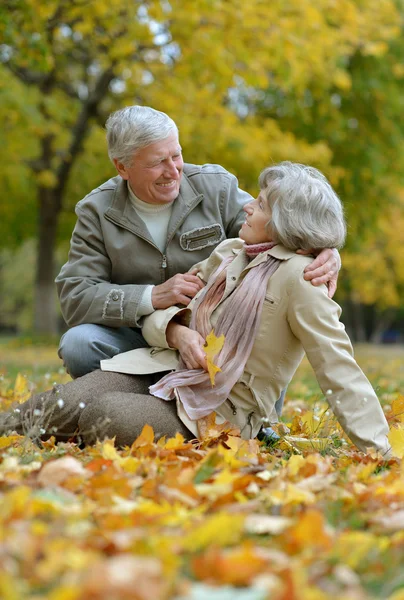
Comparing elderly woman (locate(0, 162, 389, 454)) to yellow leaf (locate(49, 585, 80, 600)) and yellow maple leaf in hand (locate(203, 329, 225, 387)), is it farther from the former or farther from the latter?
yellow leaf (locate(49, 585, 80, 600))

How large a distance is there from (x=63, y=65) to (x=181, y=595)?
1401 centimetres

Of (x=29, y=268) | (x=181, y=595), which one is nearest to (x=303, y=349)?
(x=181, y=595)

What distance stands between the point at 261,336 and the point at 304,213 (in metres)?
0.53

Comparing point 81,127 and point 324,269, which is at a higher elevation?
point 324,269

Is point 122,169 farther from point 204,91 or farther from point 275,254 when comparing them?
point 204,91

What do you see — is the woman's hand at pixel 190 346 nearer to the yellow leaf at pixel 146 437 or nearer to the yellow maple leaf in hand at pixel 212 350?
the yellow maple leaf in hand at pixel 212 350

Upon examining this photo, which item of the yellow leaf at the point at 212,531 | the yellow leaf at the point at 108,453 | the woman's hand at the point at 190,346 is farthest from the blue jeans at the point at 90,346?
the yellow leaf at the point at 212,531

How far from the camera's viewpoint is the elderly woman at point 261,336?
3.21 metres

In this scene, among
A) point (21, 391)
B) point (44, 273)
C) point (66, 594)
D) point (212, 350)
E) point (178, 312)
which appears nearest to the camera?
point (66, 594)

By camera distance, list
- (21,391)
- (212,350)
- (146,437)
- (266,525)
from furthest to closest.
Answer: (21,391)
(212,350)
(146,437)
(266,525)

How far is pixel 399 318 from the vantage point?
4728cm

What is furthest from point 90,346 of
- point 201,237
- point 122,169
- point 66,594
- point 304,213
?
point 66,594

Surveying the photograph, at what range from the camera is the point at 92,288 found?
12.7 feet

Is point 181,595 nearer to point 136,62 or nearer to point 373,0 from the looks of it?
point 136,62
